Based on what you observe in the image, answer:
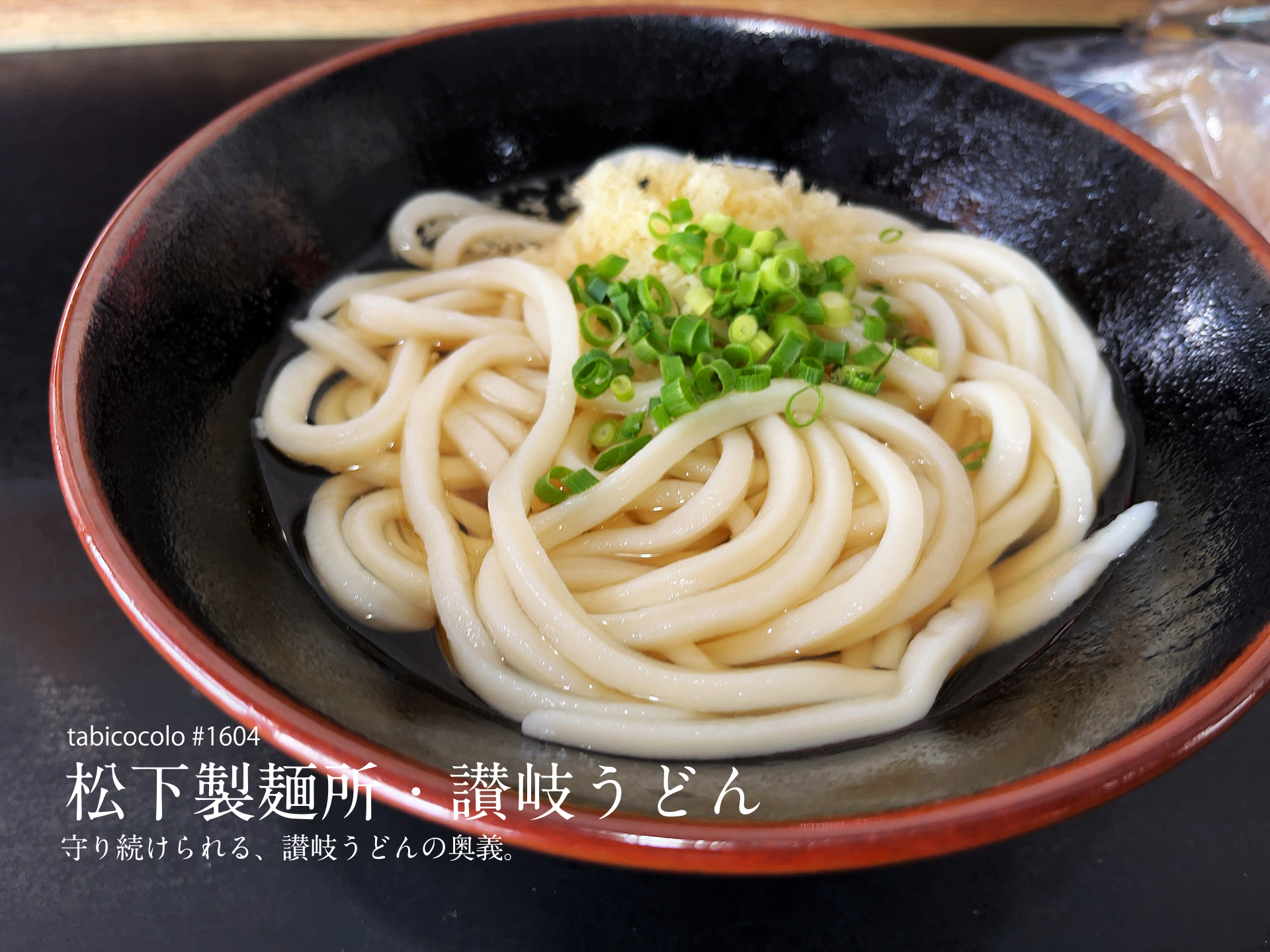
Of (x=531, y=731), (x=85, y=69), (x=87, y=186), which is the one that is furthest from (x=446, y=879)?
(x=85, y=69)

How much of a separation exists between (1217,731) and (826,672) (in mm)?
611

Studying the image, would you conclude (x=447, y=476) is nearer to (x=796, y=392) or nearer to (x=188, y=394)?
(x=188, y=394)

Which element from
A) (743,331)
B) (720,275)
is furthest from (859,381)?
(720,275)

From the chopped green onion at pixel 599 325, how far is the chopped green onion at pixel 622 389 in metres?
0.15

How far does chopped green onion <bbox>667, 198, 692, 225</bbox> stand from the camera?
2203 millimetres

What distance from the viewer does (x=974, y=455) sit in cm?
213

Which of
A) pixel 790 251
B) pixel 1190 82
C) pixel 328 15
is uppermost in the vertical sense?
pixel 328 15

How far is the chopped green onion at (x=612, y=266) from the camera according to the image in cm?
222

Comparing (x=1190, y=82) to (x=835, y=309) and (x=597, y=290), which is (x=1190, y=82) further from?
(x=597, y=290)

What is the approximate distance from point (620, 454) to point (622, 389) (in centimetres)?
16

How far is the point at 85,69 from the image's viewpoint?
3361 mm

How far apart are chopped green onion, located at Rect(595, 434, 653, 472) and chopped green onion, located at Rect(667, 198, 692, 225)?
23.9 inches

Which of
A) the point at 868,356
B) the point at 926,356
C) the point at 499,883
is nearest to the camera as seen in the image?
the point at 499,883

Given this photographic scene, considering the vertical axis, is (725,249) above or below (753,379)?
above
